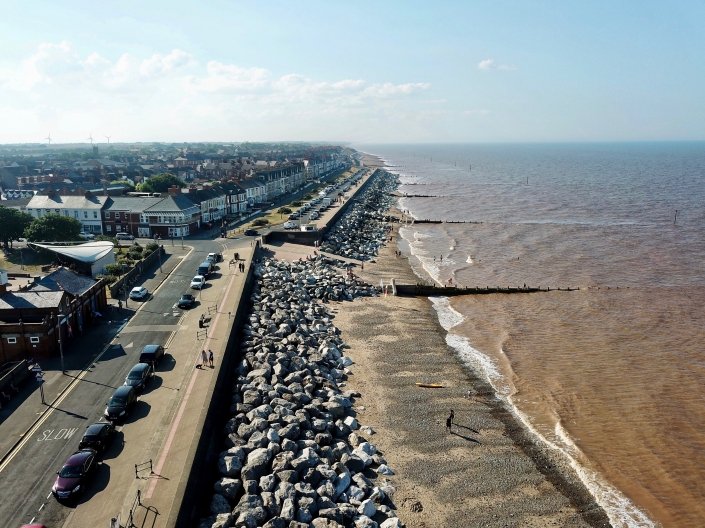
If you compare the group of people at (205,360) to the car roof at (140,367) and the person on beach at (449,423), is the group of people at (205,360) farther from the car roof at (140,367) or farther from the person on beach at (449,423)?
the person on beach at (449,423)

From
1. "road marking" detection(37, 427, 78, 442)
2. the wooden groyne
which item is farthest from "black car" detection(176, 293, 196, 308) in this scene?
the wooden groyne

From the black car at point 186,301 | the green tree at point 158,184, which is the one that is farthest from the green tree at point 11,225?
the green tree at point 158,184

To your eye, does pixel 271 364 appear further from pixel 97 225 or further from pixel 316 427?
pixel 97 225

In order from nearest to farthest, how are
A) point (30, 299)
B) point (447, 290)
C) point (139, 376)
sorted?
point (139, 376)
point (30, 299)
point (447, 290)

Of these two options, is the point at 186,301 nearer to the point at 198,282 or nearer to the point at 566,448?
the point at 198,282

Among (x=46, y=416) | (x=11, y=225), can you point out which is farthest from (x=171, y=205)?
(x=46, y=416)

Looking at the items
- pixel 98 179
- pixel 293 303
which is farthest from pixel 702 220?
pixel 98 179
